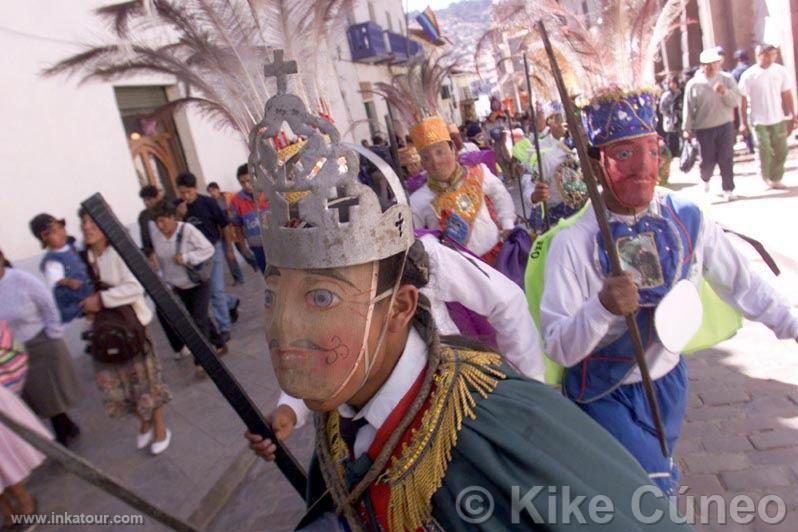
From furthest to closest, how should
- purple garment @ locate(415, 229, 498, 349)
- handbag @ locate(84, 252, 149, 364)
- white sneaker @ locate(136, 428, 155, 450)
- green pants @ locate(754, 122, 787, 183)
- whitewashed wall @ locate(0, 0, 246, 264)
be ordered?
green pants @ locate(754, 122, 787, 183), whitewashed wall @ locate(0, 0, 246, 264), white sneaker @ locate(136, 428, 155, 450), handbag @ locate(84, 252, 149, 364), purple garment @ locate(415, 229, 498, 349)

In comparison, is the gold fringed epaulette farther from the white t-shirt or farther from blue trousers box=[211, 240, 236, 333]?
the white t-shirt

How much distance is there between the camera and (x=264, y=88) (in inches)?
101

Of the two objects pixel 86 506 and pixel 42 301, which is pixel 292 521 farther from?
pixel 42 301

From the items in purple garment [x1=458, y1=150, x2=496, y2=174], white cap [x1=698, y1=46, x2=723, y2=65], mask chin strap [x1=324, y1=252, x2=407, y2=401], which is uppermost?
white cap [x1=698, y1=46, x2=723, y2=65]

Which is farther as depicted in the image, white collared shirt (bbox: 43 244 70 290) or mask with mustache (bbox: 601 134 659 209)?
white collared shirt (bbox: 43 244 70 290)

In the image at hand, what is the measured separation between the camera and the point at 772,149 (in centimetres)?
920

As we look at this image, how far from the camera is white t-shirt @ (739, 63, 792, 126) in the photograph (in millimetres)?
9039

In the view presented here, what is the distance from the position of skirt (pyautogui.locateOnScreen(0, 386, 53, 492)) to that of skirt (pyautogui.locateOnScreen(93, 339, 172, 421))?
0.75 meters

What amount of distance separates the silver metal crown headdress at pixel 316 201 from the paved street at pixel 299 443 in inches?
103

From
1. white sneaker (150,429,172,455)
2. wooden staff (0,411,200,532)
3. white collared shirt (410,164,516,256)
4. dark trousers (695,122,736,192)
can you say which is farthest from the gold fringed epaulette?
dark trousers (695,122,736,192)

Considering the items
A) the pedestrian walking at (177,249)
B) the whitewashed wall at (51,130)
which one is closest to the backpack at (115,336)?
the pedestrian walking at (177,249)

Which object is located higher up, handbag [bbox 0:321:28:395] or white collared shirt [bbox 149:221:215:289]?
white collared shirt [bbox 149:221:215:289]

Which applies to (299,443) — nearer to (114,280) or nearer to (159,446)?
(159,446)

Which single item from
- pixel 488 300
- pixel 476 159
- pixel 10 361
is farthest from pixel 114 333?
pixel 476 159
